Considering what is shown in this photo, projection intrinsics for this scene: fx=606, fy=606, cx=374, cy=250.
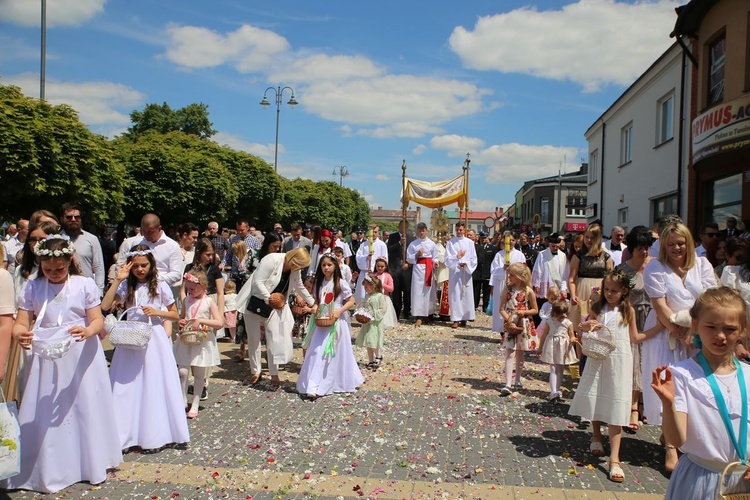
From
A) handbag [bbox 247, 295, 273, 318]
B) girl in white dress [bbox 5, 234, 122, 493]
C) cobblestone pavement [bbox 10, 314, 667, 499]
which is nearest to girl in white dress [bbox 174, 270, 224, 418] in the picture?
cobblestone pavement [bbox 10, 314, 667, 499]

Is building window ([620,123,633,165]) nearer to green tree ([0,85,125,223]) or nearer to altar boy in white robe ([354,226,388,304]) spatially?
altar boy in white robe ([354,226,388,304])

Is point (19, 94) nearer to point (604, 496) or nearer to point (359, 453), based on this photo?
Result: point (359, 453)

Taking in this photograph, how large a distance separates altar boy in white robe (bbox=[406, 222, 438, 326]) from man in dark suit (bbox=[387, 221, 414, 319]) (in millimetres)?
425

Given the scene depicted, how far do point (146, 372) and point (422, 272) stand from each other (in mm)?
8929

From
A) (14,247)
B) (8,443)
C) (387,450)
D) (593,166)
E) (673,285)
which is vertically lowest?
(387,450)

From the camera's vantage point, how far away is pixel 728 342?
270 cm

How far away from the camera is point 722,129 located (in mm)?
13250

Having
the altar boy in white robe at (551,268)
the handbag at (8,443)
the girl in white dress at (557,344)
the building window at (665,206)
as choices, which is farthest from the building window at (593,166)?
the handbag at (8,443)

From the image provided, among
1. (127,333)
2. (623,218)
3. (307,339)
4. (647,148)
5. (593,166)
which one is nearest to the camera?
(127,333)

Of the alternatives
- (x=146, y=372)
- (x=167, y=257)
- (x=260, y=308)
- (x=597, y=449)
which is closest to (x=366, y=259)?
(x=260, y=308)

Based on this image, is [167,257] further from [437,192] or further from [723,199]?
[723,199]

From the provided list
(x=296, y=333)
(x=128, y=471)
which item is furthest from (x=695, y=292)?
(x=296, y=333)

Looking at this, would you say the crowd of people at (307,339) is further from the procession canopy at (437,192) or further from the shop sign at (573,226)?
the shop sign at (573,226)

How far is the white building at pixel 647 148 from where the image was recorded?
1734cm
